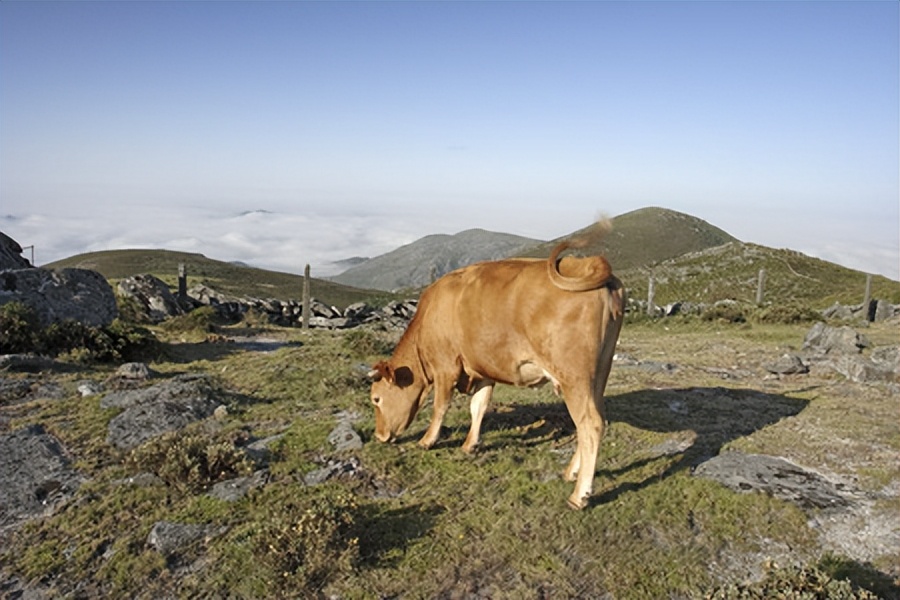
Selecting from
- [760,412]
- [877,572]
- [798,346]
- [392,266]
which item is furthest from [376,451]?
[392,266]

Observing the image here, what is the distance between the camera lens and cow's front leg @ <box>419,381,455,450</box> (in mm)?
7602

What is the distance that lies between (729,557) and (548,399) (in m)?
4.92

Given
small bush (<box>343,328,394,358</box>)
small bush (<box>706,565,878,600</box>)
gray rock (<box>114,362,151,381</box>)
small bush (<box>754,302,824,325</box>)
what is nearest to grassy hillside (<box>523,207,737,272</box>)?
small bush (<box>754,302,824,325</box>)

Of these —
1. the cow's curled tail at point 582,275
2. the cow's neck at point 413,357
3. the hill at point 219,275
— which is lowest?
the hill at point 219,275

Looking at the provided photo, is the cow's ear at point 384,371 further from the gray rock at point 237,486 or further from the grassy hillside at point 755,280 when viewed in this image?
the grassy hillside at point 755,280

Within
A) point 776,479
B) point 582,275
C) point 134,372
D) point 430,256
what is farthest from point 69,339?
point 430,256

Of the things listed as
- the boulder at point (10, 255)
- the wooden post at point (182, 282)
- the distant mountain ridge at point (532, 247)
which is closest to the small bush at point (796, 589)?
the boulder at point (10, 255)

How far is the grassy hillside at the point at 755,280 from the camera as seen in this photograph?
34500mm

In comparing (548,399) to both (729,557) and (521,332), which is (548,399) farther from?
(729,557)

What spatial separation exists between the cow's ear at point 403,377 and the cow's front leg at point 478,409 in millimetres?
866

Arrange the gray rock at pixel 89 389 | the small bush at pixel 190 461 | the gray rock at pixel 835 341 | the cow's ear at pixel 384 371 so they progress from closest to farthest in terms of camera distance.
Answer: the small bush at pixel 190 461 → the cow's ear at pixel 384 371 → the gray rock at pixel 89 389 → the gray rock at pixel 835 341

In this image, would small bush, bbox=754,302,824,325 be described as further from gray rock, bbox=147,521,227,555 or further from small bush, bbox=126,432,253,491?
gray rock, bbox=147,521,227,555

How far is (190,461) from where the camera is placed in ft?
22.1

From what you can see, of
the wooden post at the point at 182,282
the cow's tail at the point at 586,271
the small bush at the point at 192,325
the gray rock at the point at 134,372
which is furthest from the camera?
the wooden post at the point at 182,282
